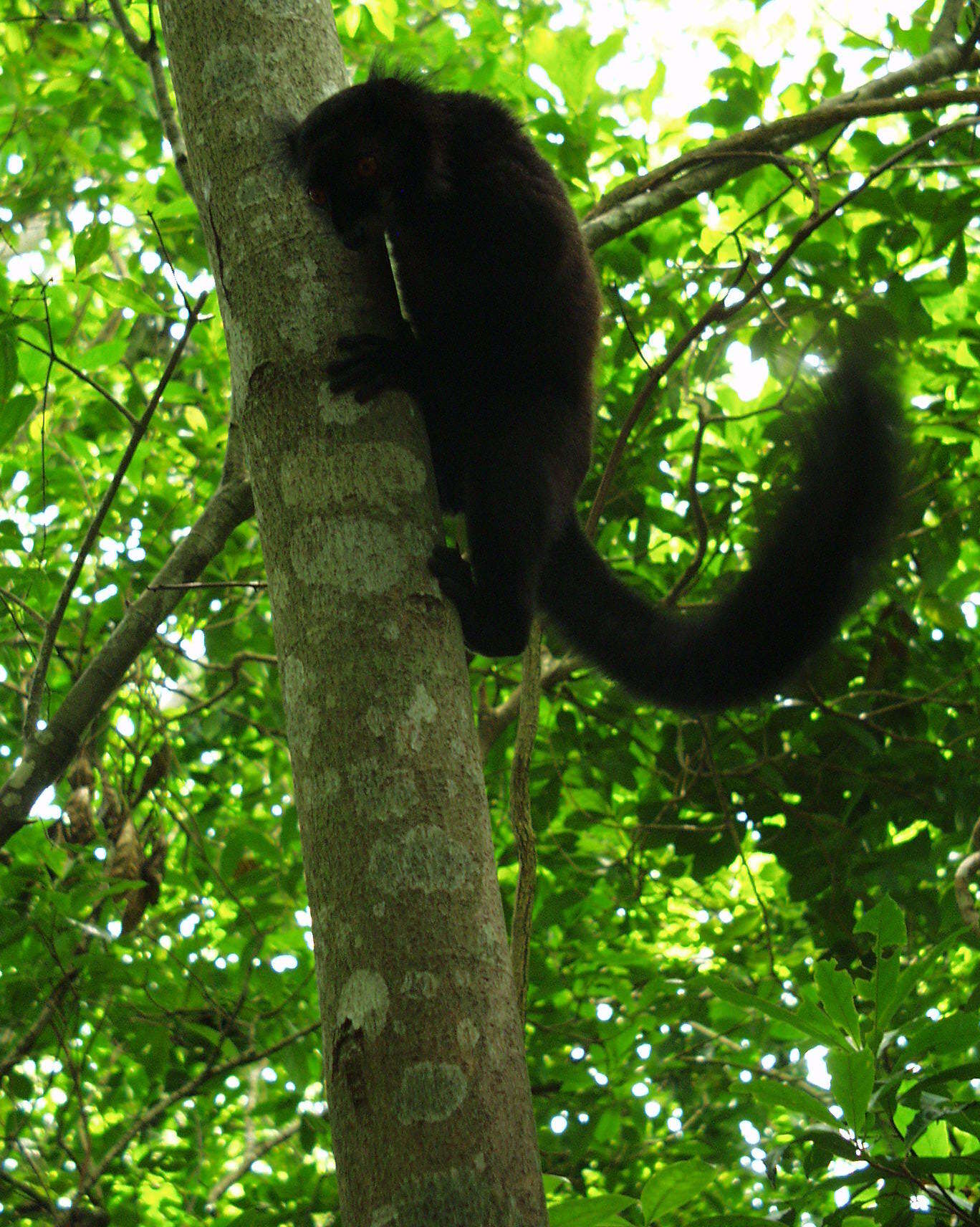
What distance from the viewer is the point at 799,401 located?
2.63 meters

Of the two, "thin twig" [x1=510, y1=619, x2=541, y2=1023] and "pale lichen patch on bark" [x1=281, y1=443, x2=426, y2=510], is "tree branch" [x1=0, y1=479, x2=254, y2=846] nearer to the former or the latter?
"thin twig" [x1=510, y1=619, x2=541, y2=1023]

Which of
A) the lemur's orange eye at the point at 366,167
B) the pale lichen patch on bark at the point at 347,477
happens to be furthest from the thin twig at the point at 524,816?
the lemur's orange eye at the point at 366,167

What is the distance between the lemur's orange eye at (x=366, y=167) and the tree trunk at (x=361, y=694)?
230mm

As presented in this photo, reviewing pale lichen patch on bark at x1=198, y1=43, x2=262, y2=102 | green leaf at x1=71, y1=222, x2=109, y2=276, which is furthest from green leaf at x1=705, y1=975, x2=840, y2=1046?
green leaf at x1=71, y1=222, x2=109, y2=276

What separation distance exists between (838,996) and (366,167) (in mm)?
1818

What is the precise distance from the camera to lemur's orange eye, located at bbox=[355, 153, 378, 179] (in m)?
2.17

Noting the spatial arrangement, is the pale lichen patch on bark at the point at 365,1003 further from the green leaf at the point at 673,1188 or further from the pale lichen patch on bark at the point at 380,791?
the green leaf at the point at 673,1188

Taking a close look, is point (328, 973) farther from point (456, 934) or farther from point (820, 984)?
point (820, 984)

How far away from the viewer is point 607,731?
398 centimetres

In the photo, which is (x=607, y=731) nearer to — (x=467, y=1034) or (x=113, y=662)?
(x=113, y=662)

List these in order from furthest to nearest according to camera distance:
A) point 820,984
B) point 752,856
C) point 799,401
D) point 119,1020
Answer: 1. point 752,856
2. point 119,1020
3. point 799,401
4. point 820,984

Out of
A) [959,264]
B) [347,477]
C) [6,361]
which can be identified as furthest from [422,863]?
[959,264]

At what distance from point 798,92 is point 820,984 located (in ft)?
9.50

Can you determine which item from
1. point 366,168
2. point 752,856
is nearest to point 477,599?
point 366,168
